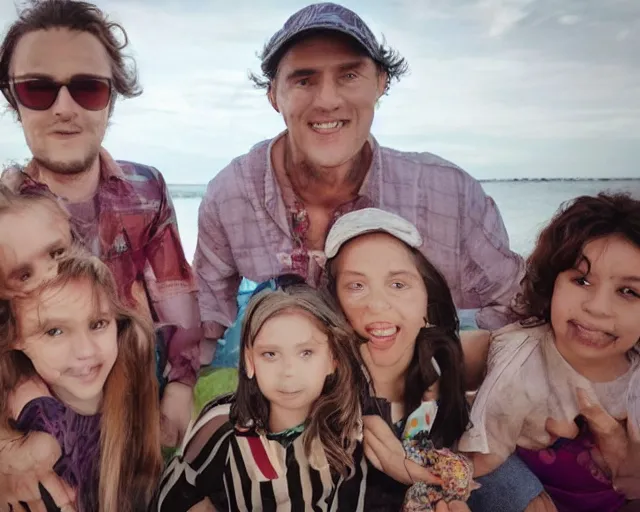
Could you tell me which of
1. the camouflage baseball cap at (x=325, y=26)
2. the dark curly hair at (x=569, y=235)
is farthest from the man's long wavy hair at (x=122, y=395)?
the dark curly hair at (x=569, y=235)

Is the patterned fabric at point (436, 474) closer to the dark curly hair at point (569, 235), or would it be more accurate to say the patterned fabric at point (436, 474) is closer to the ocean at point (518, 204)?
the dark curly hair at point (569, 235)

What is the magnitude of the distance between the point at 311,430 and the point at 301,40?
4.05 ft

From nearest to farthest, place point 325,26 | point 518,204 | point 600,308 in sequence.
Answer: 1. point 325,26
2. point 600,308
3. point 518,204

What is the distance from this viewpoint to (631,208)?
6.79ft

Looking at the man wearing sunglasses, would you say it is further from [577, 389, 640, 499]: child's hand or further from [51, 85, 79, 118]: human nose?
[577, 389, 640, 499]: child's hand

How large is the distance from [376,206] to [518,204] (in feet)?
1.53

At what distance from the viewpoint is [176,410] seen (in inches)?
88.6

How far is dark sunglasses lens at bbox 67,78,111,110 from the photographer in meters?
2.01

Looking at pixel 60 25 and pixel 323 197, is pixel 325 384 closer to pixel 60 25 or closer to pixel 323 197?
pixel 323 197

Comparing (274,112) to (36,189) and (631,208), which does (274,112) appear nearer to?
(36,189)

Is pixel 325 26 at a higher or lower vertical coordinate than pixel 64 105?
higher

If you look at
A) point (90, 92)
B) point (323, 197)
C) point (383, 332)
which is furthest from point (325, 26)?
point (383, 332)

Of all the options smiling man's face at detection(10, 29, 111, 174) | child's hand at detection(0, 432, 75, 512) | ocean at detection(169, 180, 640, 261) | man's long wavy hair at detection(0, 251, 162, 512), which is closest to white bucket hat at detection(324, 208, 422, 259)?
ocean at detection(169, 180, 640, 261)

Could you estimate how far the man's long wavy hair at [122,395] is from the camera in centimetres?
208
